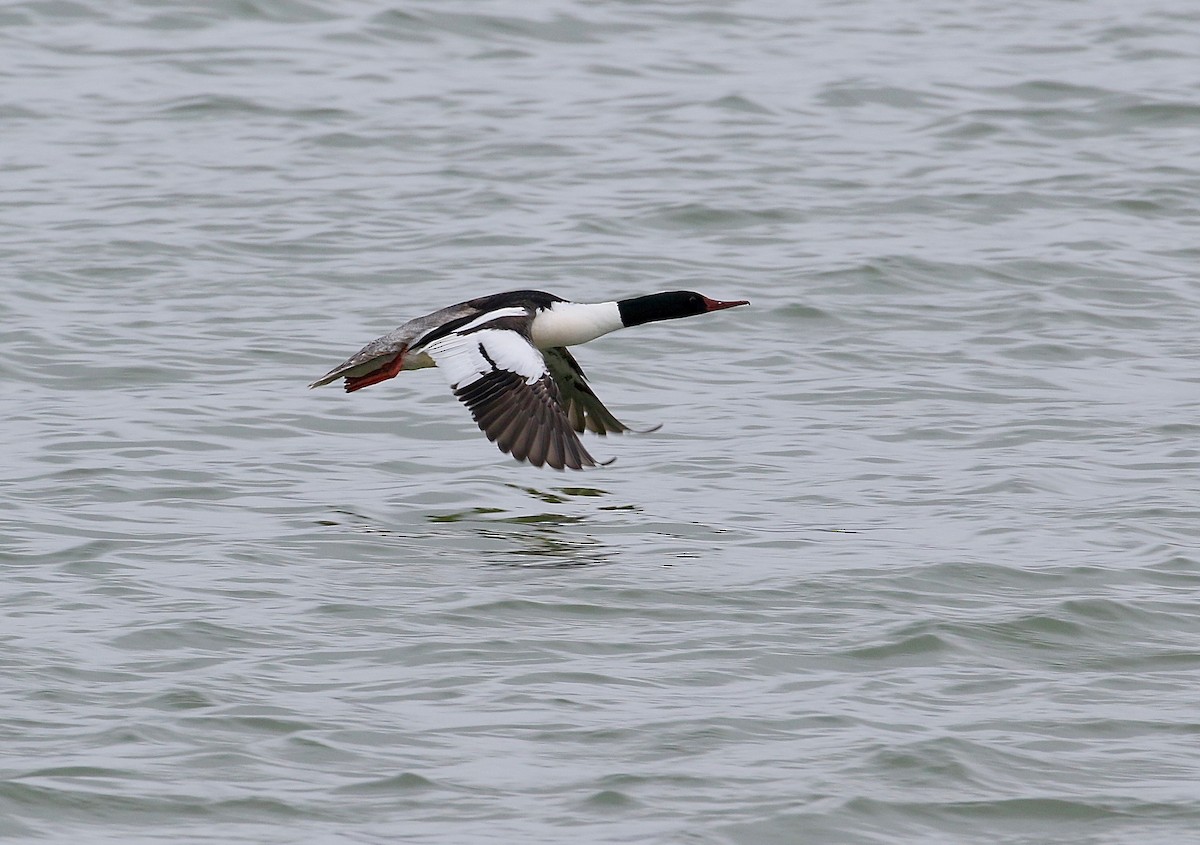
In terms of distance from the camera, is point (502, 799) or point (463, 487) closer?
point (502, 799)

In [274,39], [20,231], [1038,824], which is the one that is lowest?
A: [1038,824]

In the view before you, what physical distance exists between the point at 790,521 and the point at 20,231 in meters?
6.78

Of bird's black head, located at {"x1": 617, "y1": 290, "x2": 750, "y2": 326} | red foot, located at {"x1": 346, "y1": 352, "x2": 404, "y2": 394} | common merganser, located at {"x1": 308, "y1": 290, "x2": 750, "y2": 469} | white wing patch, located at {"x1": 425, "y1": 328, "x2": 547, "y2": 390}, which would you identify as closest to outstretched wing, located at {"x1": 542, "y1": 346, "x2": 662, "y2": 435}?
common merganser, located at {"x1": 308, "y1": 290, "x2": 750, "y2": 469}

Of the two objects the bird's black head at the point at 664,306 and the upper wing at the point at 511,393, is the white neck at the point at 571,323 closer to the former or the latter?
the bird's black head at the point at 664,306

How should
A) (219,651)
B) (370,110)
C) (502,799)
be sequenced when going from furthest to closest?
(370,110) < (219,651) < (502,799)

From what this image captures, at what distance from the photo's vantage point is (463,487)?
884 centimetres

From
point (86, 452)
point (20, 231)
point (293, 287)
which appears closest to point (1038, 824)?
point (86, 452)

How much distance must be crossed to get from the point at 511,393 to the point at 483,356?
0.88 ft

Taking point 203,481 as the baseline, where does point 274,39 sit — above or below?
above

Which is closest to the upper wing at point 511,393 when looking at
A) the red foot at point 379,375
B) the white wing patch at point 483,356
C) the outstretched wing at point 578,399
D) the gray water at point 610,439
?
the white wing patch at point 483,356

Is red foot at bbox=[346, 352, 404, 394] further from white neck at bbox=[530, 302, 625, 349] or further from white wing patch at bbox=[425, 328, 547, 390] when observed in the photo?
white neck at bbox=[530, 302, 625, 349]

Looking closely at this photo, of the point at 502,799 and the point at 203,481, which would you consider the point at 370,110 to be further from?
the point at 502,799

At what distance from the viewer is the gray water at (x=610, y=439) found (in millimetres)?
5688

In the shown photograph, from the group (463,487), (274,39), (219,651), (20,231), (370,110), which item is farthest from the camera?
(274,39)
